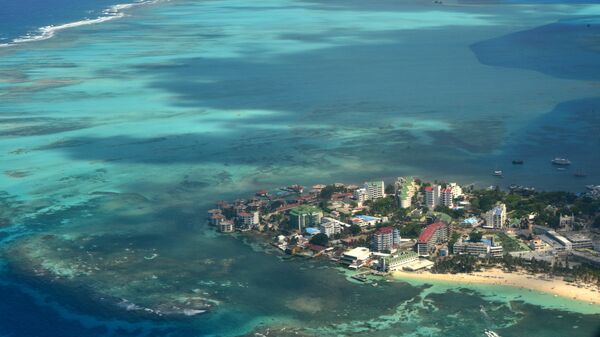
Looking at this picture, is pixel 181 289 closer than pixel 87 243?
Yes

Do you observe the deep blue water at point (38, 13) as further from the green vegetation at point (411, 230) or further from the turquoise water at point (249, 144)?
the green vegetation at point (411, 230)

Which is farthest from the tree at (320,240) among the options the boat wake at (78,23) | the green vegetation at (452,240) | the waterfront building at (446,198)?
the boat wake at (78,23)

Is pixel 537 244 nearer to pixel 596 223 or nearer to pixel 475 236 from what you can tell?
pixel 475 236

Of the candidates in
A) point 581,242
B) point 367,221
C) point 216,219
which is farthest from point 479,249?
point 216,219

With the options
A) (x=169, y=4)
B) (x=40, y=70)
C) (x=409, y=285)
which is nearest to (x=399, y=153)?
(x=409, y=285)

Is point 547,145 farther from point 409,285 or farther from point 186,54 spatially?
point 186,54

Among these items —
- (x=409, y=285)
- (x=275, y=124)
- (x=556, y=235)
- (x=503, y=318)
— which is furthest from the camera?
(x=275, y=124)
